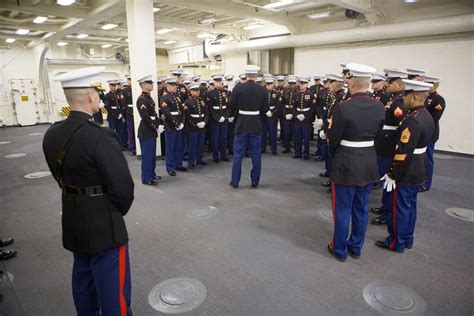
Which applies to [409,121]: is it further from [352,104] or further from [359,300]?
[359,300]

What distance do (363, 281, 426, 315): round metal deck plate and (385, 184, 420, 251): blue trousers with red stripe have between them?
2.06 feet

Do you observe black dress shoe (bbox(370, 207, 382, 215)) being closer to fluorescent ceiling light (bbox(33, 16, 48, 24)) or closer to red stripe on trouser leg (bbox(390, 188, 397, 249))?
red stripe on trouser leg (bbox(390, 188, 397, 249))

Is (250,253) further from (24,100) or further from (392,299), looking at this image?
(24,100)

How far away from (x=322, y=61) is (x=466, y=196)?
20.9ft

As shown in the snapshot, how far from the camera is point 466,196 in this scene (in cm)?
495

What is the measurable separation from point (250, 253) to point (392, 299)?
4.45ft

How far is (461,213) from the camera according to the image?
429cm

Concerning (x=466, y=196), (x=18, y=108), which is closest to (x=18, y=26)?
(x=18, y=108)

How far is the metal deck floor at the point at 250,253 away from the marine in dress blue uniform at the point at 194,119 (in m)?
1.18

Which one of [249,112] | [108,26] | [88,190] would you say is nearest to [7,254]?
[88,190]

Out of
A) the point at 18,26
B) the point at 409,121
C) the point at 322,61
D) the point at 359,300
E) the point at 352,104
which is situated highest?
the point at 18,26

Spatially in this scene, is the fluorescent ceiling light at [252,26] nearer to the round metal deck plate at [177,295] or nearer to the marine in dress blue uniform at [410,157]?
the marine in dress blue uniform at [410,157]

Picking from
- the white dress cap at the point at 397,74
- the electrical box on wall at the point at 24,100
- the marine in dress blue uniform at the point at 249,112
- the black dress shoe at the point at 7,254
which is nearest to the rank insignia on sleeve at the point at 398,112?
the white dress cap at the point at 397,74

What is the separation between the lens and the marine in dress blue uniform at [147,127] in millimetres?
5234
